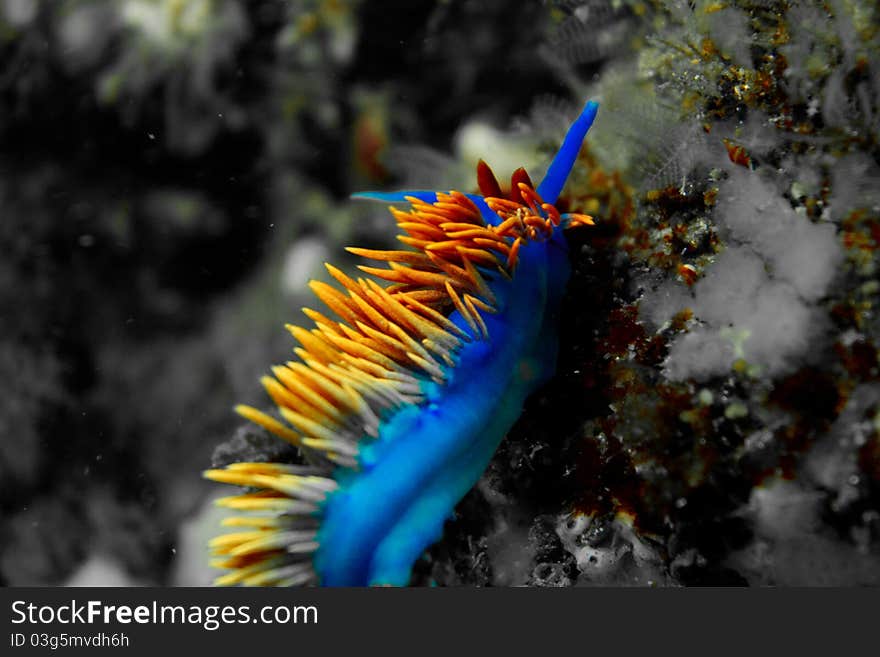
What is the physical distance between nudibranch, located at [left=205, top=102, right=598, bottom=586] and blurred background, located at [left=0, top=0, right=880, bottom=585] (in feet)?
0.62

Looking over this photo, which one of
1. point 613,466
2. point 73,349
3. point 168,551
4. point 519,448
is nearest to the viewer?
point 613,466

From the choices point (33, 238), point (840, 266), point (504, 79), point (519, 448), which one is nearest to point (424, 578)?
point (519, 448)

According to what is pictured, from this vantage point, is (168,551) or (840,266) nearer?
(840,266)

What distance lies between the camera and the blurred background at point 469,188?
4.41ft

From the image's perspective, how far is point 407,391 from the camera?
157cm

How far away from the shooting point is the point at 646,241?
5.87 feet

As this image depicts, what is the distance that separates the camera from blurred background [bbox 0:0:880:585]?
134 centimetres

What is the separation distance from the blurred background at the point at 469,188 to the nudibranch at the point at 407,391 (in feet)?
0.62

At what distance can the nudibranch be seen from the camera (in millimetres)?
1438

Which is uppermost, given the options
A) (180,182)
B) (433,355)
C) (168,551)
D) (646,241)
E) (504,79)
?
(180,182)

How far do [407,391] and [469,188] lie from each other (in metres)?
1.53

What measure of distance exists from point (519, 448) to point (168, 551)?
236 centimetres

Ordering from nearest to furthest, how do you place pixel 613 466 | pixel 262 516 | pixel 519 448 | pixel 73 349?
pixel 262 516, pixel 613 466, pixel 519 448, pixel 73 349

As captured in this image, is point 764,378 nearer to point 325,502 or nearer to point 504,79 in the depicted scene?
point 325,502
